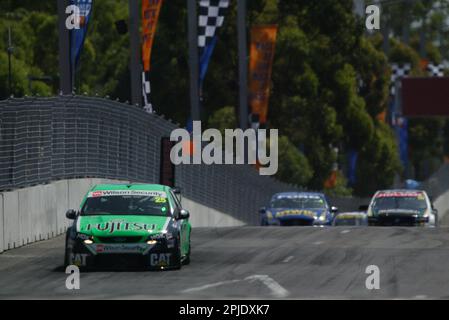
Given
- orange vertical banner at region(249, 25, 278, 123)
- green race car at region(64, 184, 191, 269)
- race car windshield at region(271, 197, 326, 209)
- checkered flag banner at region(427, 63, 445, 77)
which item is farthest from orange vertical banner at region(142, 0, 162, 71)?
checkered flag banner at region(427, 63, 445, 77)

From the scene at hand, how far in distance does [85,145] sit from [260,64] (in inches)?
833

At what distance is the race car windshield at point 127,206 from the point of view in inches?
907

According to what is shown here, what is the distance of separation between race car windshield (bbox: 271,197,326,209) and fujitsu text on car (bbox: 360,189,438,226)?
163cm

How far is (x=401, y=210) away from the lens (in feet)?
135

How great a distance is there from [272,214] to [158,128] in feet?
13.8

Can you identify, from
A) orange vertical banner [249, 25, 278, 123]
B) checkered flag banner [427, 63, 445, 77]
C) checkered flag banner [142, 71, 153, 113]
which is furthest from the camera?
checkered flag banner [427, 63, 445, 77]

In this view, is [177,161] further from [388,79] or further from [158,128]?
[388,79]

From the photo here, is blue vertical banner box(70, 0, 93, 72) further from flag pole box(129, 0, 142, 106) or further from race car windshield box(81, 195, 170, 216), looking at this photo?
race car windshield box(81, 195, 170, 216)

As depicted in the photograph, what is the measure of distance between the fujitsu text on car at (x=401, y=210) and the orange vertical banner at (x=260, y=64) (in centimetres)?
1254

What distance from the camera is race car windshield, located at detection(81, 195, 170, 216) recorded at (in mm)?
23047

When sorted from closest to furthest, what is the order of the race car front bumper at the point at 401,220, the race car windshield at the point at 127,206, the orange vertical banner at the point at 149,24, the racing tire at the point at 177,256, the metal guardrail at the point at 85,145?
the racing tire at the point at 177,256
the race car windshield at the point at 127,206
the metal guardrail at the point at 85,145
the orange vertical banner at the point at 149,24
the race car front bumper at the point at 401,220

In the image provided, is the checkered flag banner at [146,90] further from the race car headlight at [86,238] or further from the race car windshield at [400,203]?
the race car headlight at [86,238]

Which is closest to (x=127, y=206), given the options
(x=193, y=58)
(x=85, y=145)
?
(x=85, y=145)

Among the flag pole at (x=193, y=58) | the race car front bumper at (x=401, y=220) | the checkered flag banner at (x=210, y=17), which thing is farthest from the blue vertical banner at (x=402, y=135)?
the race car front bumper at (x=401, y=220)
